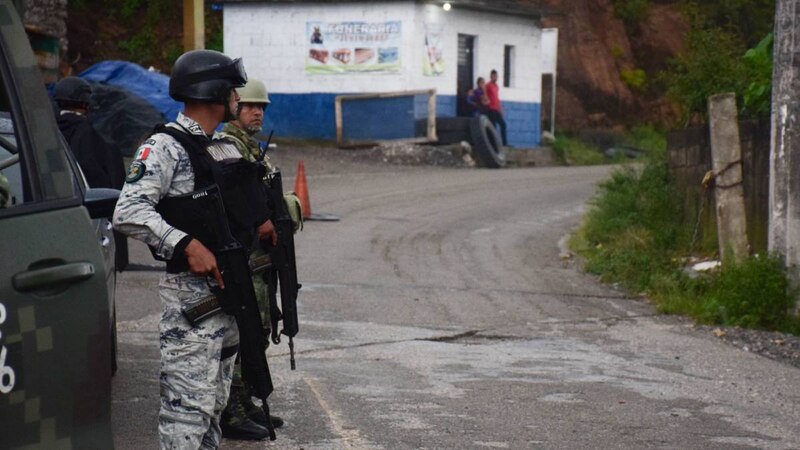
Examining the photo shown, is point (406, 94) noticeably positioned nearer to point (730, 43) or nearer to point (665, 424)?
point (730, 43)

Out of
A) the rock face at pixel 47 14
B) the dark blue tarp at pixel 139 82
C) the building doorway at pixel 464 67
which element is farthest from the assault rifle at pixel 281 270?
the building doorway at pixel 464 67

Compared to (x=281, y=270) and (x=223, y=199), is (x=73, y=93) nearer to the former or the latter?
(x=281, y=270)

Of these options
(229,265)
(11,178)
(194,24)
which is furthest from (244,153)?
(194,24)

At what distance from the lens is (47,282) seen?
3650 mm

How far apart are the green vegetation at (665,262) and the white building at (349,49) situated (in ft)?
46.5

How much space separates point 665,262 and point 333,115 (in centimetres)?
1944

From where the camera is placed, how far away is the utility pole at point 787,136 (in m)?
10.9

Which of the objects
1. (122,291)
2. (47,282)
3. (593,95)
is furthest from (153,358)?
(593,95)

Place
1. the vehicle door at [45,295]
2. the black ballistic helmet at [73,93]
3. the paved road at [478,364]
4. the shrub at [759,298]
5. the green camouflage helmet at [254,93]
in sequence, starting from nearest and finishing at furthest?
the vehicle door at [45,295], the green camouflage helmet at [254,93], the paved road at [478,364], the black ballistic helmet at [73,93], the shrub at [759,298]

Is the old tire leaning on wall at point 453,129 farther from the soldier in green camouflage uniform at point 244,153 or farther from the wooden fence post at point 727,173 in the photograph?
the soldier in green camouflage uniform at point 244,153

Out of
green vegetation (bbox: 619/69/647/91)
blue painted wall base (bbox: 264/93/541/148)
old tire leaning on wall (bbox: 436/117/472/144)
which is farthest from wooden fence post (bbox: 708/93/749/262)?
green vegetation (bbox: 619/69/647/91)

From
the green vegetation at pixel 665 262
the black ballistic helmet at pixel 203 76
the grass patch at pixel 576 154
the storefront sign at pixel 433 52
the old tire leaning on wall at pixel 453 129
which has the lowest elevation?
the grass patch at pixel 576 154

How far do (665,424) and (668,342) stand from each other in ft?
10.5

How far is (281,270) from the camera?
6449 millimetres
